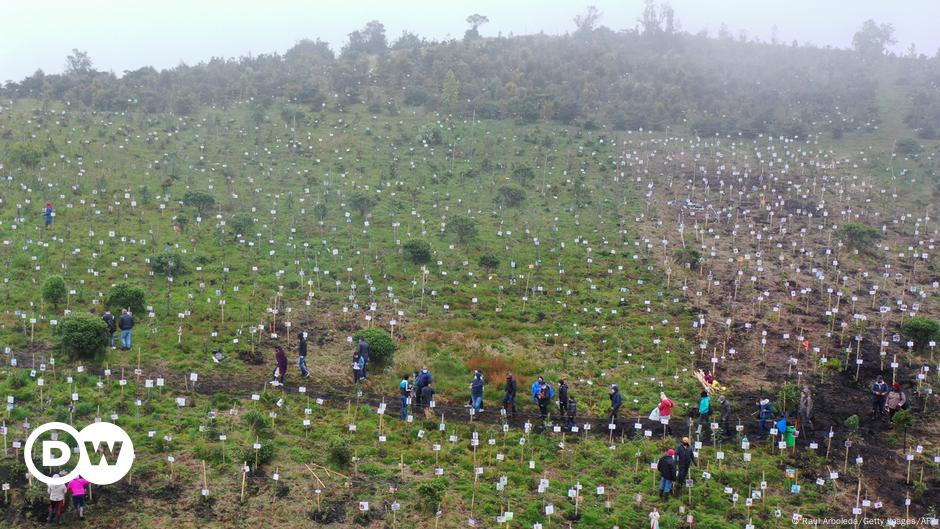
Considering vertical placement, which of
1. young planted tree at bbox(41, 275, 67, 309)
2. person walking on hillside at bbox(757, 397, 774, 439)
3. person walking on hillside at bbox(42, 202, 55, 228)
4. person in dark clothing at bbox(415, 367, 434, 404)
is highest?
person walking on hillside at bbox(42, 202, 55, 228)

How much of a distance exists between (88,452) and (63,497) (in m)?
2.33

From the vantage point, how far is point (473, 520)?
53.8 ft

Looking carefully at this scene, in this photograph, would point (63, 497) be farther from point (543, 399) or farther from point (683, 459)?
point (683, 459)

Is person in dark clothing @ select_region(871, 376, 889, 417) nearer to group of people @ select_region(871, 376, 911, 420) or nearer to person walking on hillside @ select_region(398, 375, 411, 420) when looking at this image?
group of people @ select_region(871, 376, 911, 420)

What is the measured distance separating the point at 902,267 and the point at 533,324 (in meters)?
16.5

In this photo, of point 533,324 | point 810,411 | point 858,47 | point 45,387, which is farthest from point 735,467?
point 858,47

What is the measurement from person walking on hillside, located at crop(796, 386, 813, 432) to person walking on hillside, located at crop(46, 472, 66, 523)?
16944 mm

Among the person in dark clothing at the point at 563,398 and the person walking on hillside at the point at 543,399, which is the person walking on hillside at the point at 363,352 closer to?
the person walking on hillside at the point at 543,399

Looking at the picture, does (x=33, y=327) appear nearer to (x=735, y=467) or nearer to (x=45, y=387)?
(x=45, y=387)

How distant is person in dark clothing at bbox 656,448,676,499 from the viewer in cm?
1756

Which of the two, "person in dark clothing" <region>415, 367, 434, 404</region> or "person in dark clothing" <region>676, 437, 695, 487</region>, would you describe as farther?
"person in dark clothing" <region>415, 367, 434, 404</region>

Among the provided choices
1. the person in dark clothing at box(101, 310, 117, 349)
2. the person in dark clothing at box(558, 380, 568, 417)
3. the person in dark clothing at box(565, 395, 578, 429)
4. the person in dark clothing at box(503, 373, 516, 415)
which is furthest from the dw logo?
the person in dark clothing at box(565, 395, 578, 429)

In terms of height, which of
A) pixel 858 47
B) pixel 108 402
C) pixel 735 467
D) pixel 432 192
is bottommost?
pixel 735 467

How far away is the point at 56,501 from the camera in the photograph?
1523 cm
